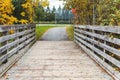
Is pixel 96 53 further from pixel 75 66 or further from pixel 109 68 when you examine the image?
pixel 109 68

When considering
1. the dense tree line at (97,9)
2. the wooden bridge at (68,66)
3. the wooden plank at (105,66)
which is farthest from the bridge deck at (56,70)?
the dense tree line at (97,9)

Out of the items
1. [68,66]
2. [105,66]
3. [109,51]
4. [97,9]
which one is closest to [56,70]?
[68,66]

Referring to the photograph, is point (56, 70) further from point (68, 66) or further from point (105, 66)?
point (105, 66)

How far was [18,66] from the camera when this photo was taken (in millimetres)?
8523

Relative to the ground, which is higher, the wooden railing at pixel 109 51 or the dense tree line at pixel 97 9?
the dense tree line at pixel 97 9

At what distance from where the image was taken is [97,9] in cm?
1488

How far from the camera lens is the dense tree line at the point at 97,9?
11.6 meters

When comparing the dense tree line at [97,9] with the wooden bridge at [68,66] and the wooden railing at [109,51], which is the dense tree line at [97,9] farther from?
the wooden bridge at [68,66]

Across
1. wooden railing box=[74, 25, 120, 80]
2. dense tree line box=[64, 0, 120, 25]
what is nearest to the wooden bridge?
wooden railing box=[74, 25, 120, 80]

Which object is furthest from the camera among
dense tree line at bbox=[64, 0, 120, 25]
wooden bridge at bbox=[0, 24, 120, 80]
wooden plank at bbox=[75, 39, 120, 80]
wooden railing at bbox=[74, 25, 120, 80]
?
dense tree line at bbox=[64, 0, 120, 25]

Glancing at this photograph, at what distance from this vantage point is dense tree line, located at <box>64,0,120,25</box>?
1163cm

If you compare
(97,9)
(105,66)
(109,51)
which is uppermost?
(97,9)

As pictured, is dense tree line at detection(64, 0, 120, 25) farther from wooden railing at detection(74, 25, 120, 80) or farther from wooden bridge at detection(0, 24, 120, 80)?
wooden bridge at detection(0, 24, 120, 80)

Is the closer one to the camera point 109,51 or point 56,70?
point 109,51
